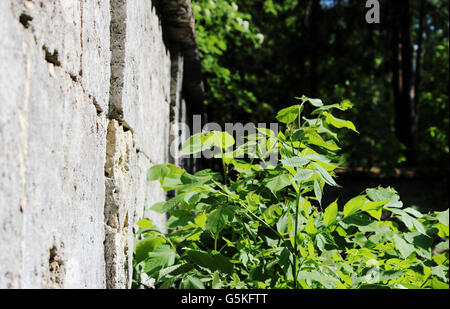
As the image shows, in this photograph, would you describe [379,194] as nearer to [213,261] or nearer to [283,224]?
[283,224]

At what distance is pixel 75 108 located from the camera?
1.42 metres

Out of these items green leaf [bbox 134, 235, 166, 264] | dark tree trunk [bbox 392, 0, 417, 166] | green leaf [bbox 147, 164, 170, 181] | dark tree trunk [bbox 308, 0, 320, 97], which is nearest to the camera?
green leaf [bbox 134, 235, 166, 264]

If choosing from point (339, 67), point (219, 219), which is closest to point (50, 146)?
point (219, 219)

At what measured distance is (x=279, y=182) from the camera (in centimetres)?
175

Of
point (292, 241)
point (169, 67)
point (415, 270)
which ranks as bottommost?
point (415, 270)

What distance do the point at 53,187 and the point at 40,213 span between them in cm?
10

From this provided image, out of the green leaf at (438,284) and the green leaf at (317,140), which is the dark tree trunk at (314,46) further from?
the green leaf at (317,140)

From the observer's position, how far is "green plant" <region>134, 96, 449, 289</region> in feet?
5.74

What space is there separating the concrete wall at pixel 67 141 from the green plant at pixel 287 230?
233mm

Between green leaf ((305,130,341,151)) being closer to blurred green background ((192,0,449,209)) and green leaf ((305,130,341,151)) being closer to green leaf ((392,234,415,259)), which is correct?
green leaf ((392,234,415,259))

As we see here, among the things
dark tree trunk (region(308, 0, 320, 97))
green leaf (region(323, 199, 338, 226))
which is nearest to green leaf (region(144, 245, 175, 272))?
green leaf (region(323, 199, 338, 226))

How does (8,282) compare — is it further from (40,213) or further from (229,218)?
(229,218)

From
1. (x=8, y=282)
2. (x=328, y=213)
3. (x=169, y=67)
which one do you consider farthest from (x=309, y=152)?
(x=169, y=67)

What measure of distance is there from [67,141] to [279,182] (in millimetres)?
742
